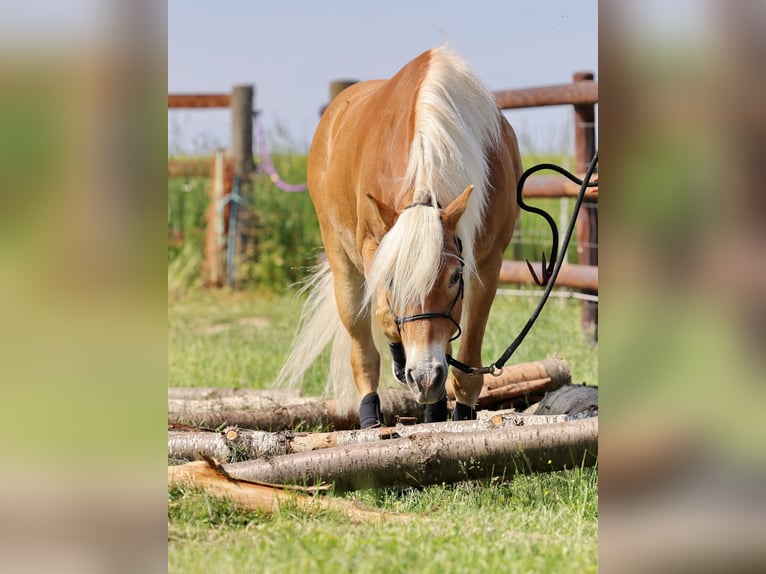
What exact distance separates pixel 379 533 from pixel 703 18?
5.77 ft

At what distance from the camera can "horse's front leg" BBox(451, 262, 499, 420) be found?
4277 millimetres

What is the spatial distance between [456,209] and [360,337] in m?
1.48

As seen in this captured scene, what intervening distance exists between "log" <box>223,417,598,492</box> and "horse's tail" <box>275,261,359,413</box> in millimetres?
1621

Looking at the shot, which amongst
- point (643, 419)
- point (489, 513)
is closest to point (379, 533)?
point (489, 513)

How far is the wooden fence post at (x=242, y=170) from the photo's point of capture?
1109 cm

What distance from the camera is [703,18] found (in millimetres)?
1323

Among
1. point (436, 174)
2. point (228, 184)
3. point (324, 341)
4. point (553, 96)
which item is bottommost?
point (324, 341)

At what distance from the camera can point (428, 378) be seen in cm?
315

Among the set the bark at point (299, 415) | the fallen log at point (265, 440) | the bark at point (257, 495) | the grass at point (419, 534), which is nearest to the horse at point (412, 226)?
the bark at point (299, 415)

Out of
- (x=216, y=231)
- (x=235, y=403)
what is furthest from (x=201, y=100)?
(x=235, y=403)

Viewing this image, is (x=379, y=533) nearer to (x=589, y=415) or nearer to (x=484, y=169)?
(x=589, y=415)

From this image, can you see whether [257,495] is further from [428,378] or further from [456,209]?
[456,209]

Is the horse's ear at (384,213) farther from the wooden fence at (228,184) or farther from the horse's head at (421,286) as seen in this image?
the wooden fence at (228,184)

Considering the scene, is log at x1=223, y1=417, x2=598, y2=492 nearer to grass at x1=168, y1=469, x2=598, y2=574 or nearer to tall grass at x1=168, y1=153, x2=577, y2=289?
grass at x1=168, y1=469, x2=598, y2=574
